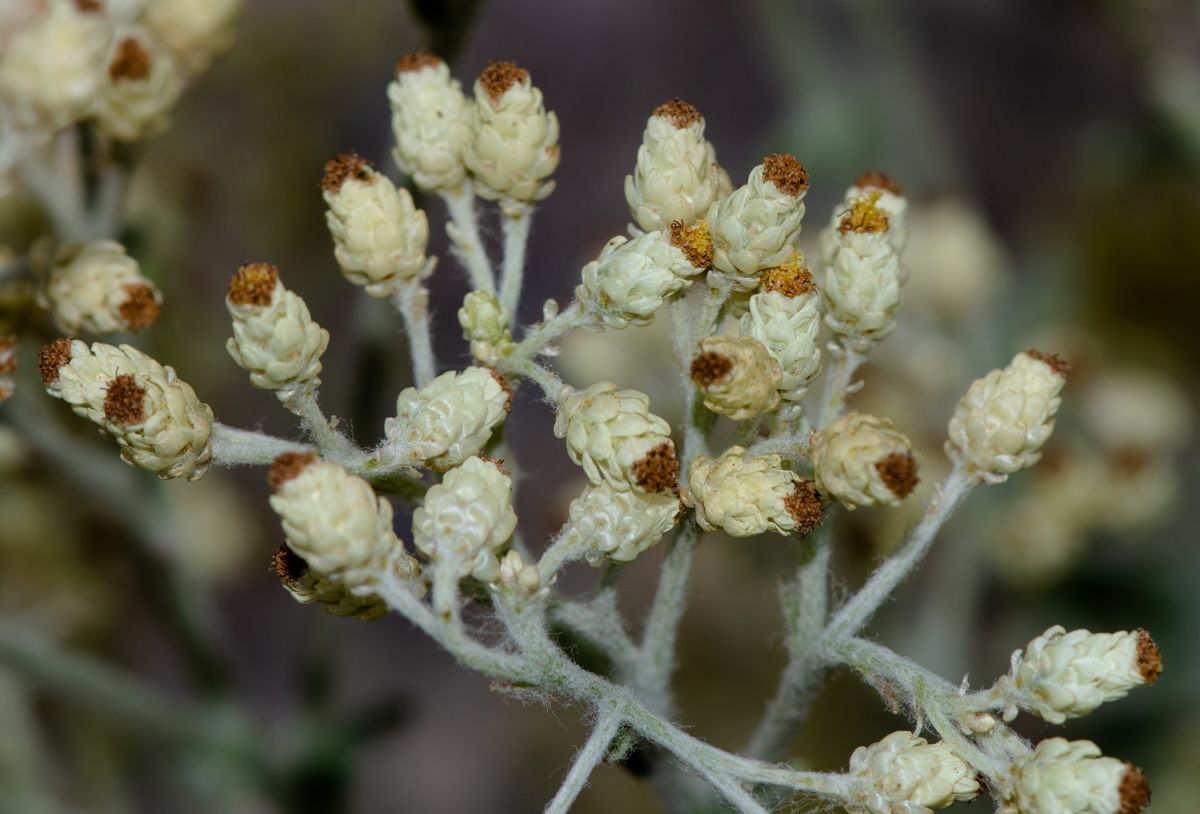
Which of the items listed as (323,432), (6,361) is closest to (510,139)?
(323,432)

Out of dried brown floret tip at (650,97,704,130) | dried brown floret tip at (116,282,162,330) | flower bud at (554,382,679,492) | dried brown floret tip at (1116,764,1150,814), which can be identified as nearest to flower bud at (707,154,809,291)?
dried brown floret tip at (650,97,704,130)

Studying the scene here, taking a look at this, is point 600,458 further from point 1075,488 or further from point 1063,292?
point 1063,292

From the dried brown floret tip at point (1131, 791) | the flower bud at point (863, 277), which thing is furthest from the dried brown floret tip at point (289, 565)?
the dried brown floret tip at point (1131, 791)

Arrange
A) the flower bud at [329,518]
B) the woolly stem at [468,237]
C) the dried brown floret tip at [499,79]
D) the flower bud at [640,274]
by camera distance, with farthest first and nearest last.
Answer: the woolly stem at [468,237] → the dried brown floret tip at [499,79] → the flower bud at [640,274] → the flower bud at [329,518]

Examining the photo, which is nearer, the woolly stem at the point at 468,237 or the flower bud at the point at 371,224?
the flower bud at the point at 371,224

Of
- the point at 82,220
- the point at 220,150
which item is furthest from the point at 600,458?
the point at 220,150

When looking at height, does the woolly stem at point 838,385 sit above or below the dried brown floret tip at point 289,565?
above

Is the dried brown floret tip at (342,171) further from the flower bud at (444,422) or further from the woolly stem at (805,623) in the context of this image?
the woolly stem at (805,623)

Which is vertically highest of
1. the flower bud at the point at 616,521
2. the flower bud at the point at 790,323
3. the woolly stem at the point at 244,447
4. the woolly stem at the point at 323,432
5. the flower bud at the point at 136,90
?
the flower bud at the point at 790,323

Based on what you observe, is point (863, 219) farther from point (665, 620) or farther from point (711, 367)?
point (665, 620)
